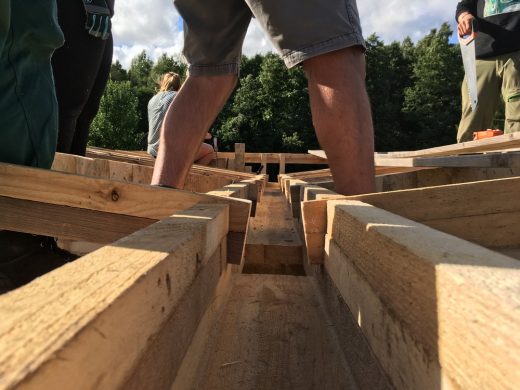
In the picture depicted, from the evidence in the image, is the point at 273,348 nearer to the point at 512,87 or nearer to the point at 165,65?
the point at 512,87

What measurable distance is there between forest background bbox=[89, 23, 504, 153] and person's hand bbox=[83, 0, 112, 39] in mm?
27867

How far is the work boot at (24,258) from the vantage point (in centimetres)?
125

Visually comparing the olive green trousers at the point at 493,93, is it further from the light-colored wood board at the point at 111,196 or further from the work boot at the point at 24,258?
the work boot at the point at 24,258

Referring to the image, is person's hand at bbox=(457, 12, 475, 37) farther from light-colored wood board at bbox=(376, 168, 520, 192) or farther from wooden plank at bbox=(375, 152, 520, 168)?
wooden plank at bbox=(375, 152, 520, 168)

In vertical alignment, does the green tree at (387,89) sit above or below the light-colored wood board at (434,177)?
above

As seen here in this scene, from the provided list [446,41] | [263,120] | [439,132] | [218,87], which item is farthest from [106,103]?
[218,87]

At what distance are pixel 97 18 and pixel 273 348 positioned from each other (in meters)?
1.86

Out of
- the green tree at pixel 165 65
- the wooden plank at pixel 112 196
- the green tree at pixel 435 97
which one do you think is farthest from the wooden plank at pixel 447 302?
the green tree at pixel 165 65

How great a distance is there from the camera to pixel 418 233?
2.47 ft

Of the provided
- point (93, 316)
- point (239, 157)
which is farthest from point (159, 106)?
point (93, 316)

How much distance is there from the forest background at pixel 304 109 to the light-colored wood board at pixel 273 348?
2874 centimetres

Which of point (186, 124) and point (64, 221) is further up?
point (186, 124)

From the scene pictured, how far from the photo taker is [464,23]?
4.31 metres

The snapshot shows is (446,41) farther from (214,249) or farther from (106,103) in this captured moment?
(214,249)
